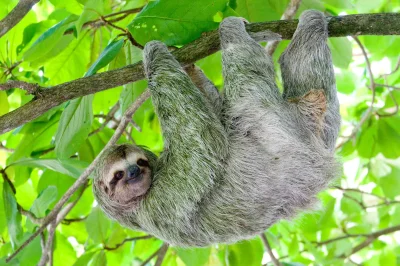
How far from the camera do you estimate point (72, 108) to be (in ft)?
14.5

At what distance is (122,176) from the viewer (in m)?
4.23

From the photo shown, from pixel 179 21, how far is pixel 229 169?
1.26 meters

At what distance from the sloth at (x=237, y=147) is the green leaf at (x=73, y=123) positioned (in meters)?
0.47

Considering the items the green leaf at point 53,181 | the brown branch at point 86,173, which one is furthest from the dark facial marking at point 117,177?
the green leaf at point 53,181

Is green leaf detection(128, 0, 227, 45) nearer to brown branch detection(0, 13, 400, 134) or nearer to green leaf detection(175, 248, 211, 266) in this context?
brown branch detection(0, 13, 400, 134)

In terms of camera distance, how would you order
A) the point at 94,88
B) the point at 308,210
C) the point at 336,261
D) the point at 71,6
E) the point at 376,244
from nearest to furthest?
the point at 94,88 → the point at 308,210 → the point at 71,6 → the point at 336,261 → the point at 376,244

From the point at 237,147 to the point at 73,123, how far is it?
1.53m

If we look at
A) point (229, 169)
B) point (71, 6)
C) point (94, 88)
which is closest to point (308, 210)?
point (229, 169)

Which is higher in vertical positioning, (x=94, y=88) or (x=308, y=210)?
(x=94, y=88)

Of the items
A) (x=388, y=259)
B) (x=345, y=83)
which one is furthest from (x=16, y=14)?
(x=388, y=259)

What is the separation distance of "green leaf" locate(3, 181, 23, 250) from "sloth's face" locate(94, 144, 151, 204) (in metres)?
0.80

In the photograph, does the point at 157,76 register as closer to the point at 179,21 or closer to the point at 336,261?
the point at 179,21

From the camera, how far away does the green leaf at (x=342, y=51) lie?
5.75m

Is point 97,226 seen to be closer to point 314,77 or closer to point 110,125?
point 110,125
